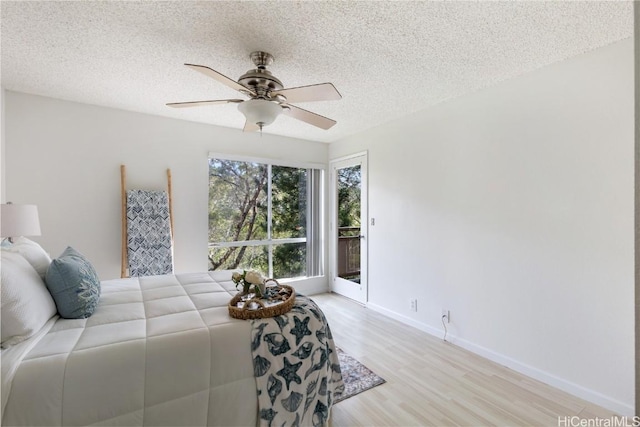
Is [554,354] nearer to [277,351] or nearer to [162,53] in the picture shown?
[277,351]

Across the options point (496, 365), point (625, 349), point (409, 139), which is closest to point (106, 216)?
point (409, 139)

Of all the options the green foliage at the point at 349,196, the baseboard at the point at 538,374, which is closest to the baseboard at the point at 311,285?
the green foliage at the point at 349,196

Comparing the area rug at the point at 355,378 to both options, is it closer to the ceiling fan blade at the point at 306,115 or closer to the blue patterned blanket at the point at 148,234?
the ceiling fan blade at the point at 306,115

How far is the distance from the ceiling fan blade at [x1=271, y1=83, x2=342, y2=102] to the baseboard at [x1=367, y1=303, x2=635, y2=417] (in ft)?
8.20

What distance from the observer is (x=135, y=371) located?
1.24m

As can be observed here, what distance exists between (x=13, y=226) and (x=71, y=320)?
43.4 inches

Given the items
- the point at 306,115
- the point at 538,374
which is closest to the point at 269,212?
the point at 306,115

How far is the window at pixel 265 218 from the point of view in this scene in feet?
12.7

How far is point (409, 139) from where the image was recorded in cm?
338

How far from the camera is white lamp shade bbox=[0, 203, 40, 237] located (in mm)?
1995

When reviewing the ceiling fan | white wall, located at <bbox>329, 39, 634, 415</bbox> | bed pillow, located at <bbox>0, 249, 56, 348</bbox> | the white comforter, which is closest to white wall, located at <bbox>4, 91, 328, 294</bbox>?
the ceiling fan

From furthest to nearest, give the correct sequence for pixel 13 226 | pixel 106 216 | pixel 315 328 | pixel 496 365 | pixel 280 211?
pixel 280 211 → pixel 106 216 → pixel 496 365 → pixel 13 226 → pixel 315 328

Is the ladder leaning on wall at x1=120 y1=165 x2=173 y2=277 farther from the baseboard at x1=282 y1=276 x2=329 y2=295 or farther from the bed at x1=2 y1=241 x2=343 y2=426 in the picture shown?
the baseboard at x1=282 y1=276 x2=329 y2=295

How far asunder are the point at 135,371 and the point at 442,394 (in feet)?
6.38
